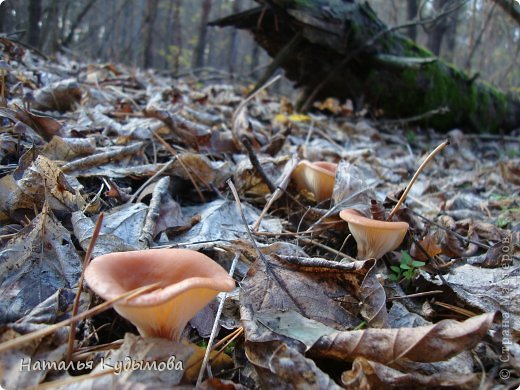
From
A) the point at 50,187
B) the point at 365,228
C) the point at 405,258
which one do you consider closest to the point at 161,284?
the point at 50,187

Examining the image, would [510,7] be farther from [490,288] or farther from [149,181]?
[149,181]

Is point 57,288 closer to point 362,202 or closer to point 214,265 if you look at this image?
point 214,265

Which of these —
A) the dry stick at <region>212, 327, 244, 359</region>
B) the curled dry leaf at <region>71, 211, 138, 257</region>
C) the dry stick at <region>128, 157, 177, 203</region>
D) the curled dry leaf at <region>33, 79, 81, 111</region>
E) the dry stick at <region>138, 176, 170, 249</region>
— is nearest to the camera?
the dry stick at <region>212, 327, 244, 359</region>

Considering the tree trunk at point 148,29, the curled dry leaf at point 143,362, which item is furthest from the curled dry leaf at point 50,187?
the tree trunk at point 148,29

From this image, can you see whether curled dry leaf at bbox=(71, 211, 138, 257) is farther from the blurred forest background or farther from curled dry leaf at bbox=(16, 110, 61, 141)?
the blurred forest background

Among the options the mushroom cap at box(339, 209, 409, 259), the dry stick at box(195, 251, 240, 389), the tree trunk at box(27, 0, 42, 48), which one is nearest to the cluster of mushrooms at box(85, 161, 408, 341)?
the dry stick at box(195, 251, 240, 389)

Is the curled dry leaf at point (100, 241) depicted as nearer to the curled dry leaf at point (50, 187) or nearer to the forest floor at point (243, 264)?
the forest floor at point (243, 264)

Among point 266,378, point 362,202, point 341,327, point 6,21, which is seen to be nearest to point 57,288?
point 266,378

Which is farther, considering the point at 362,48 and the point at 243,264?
the point at 362,48

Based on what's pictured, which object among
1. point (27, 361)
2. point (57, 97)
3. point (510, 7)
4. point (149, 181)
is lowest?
point (27, 361)
